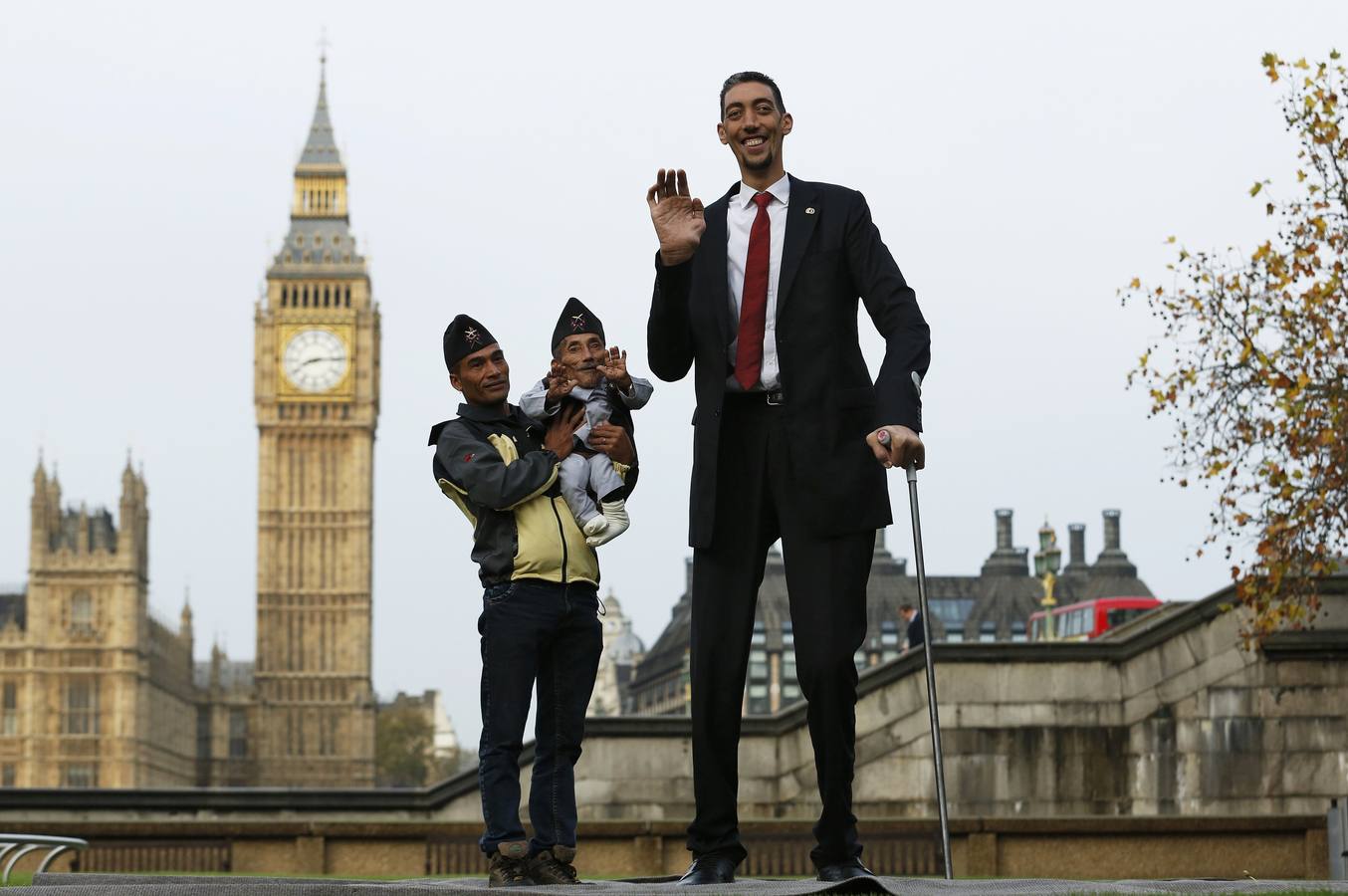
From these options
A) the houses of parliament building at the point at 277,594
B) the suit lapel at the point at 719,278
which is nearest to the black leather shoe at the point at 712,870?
the suit lapel at the point at 719,278

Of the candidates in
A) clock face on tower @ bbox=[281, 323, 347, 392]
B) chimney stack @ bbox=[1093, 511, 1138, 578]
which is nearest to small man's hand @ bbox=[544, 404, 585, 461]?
clock face on tower @ bbox=[281, 323, 347, 392]

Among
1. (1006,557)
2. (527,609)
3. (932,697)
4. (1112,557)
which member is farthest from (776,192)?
(1006,557)

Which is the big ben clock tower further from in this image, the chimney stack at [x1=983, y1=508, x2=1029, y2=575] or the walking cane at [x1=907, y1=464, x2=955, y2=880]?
the walking cane at [x1=907, y1=464, x2=955, y2=880]

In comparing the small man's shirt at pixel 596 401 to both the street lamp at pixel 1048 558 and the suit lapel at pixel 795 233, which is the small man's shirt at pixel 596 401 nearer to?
the suit lapel at pixel 795 233

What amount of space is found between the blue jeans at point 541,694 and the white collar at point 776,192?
1.12 metres

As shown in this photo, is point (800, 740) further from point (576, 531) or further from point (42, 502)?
point (42, 502)

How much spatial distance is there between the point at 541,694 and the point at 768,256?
1345mm

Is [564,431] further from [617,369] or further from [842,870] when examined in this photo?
[842,870]

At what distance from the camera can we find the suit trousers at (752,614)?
5.59 metres

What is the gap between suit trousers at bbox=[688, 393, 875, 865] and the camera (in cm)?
559

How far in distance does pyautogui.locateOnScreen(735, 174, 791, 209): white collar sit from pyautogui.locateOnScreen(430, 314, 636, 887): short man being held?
0.71m

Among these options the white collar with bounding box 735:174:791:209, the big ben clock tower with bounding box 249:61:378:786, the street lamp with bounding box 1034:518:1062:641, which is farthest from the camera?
the big ben clock tower with bounding box 249:61:378:786

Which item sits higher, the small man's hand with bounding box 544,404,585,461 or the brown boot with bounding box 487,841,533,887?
the small man's hand with bounding box 544,404,585,461

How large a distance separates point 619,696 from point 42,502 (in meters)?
78.2
